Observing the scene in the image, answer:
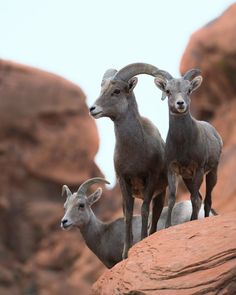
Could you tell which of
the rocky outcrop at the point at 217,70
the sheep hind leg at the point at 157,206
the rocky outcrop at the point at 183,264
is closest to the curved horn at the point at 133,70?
the sheep hind leg at the point at 157,206

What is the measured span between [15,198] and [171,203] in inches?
768

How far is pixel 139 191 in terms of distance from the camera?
356 inches

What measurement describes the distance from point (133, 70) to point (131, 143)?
2.53 feet

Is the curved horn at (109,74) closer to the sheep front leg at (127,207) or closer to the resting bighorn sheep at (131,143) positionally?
the resting bighorn sheep at (131,143)

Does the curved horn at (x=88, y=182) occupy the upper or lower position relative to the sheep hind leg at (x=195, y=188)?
upper

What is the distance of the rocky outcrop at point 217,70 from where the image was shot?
72.7ft

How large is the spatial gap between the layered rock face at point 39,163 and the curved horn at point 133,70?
18.4 metres

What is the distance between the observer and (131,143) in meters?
8.88

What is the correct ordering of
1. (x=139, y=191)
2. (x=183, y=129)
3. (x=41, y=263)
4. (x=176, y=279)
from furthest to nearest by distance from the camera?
(x=41, y=263), (x=139, y=191), (x=183, y=129), (x=176, y=279)

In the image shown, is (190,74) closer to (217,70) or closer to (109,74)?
(109,74)

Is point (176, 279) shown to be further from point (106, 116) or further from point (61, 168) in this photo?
point (61, 168)

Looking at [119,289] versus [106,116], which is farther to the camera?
[106,116]

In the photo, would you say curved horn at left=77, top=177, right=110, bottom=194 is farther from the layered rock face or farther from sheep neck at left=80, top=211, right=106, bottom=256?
the layered rock face

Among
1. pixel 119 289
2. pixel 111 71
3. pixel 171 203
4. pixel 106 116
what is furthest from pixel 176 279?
pixel 111 71
